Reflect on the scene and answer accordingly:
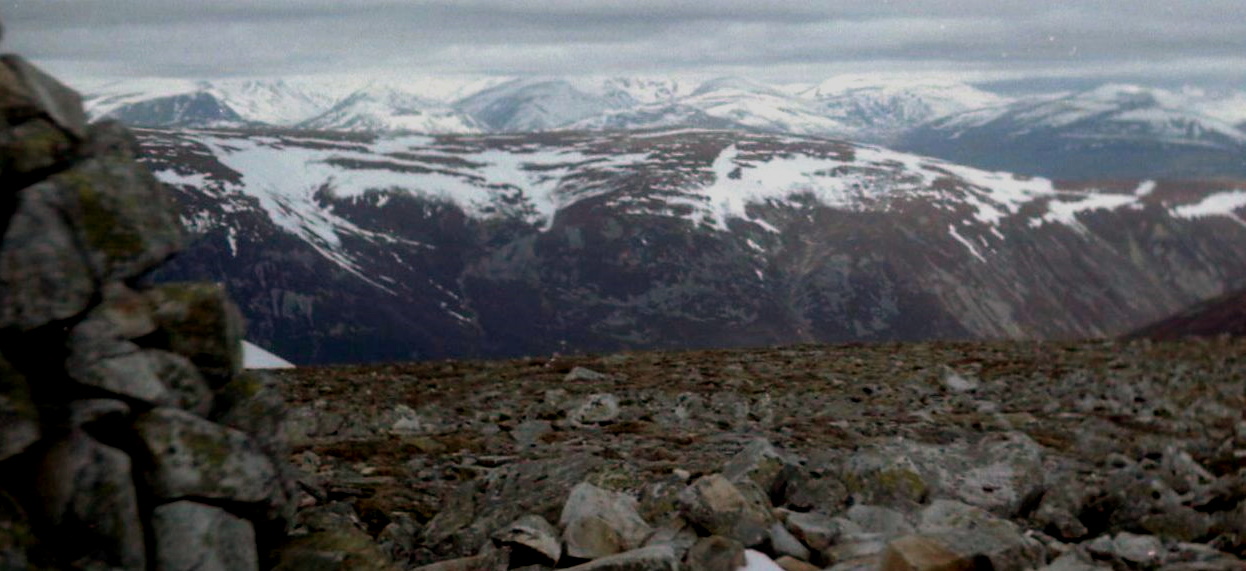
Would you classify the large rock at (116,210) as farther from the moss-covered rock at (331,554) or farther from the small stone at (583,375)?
the small stone at (583,375)

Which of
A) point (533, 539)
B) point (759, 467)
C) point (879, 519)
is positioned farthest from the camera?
point (759, 467)

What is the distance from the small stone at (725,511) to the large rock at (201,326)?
221 inches

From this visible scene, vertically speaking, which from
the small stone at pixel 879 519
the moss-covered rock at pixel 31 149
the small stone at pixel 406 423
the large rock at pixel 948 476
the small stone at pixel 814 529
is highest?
the moss-covered rock at pixel 31 149

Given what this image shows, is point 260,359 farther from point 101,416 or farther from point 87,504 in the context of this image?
point 87,504

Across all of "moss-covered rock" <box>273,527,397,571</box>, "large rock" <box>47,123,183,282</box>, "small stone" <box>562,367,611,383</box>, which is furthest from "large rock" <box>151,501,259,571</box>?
"small stone" <box>562,367,611,383</box>

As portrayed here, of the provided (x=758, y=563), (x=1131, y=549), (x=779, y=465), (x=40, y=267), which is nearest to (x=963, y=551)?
(x=758, y=563)

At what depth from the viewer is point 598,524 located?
484 inches

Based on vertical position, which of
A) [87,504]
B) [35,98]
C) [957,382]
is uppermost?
[35,98]

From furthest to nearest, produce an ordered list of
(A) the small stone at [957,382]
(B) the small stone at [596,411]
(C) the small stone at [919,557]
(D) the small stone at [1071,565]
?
(A) the small stone at [957,382] < (B) the small stone at [596,411] < (D) the small stone at [1071,565] < (C) the small stone at [919,557]

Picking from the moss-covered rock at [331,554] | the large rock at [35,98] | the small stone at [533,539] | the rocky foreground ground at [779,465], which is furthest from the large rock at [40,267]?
the small stone at [533,539]

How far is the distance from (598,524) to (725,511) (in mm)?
1627

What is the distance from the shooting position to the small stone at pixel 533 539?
12.1m

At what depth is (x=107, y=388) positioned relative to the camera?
29.8 feet

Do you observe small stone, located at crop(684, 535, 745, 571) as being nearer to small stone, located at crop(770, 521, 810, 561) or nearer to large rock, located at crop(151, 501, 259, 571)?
small stone, located at crop(770, 521, 810, 561)
